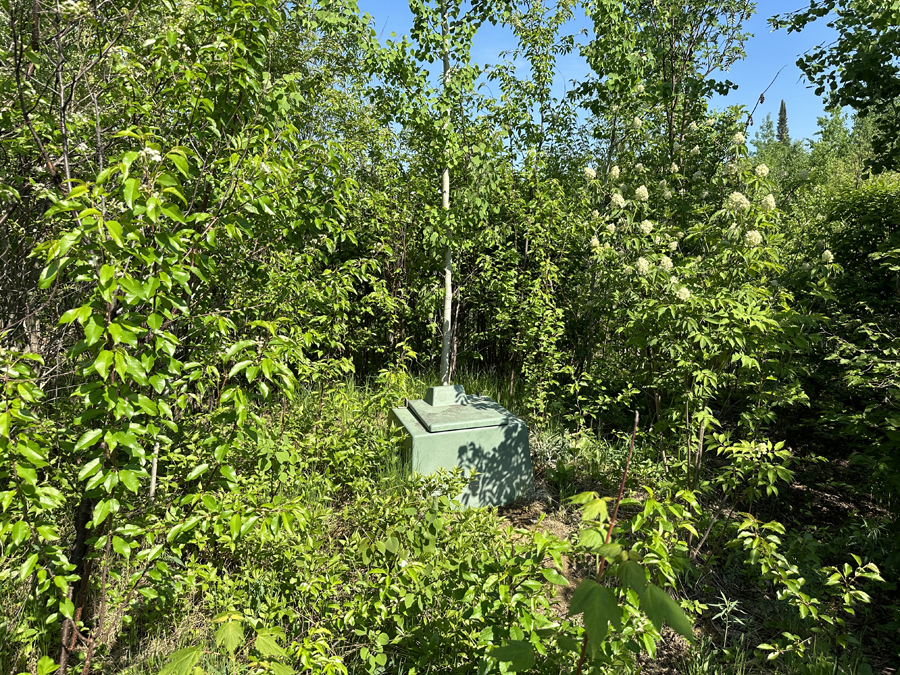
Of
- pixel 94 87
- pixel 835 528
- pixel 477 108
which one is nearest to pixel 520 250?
pixel 477 108

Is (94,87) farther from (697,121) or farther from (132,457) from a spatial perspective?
(697,121)

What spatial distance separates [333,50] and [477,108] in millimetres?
1838

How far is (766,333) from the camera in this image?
9.14ft

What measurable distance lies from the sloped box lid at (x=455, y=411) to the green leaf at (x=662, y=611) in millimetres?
2524

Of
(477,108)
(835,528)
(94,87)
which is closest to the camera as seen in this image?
(94,87)

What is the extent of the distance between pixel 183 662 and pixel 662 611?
1221 mm

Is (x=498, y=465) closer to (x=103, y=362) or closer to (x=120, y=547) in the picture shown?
(x=120, y=547)

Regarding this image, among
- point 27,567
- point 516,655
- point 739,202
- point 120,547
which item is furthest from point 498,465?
point 27,567

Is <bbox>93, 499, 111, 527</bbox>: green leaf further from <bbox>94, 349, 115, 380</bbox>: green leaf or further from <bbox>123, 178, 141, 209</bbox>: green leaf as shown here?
<bbox>123, 178, 141, 209</bbox>: green leaf

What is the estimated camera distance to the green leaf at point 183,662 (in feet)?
4.14

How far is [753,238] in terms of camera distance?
2.72 m

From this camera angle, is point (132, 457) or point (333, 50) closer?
point (132, 457)

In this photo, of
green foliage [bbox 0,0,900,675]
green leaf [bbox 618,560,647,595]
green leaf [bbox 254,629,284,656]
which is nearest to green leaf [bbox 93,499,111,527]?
green foliage [bbox 0,0,900,675]

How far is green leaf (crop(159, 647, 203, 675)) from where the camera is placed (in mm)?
1263
